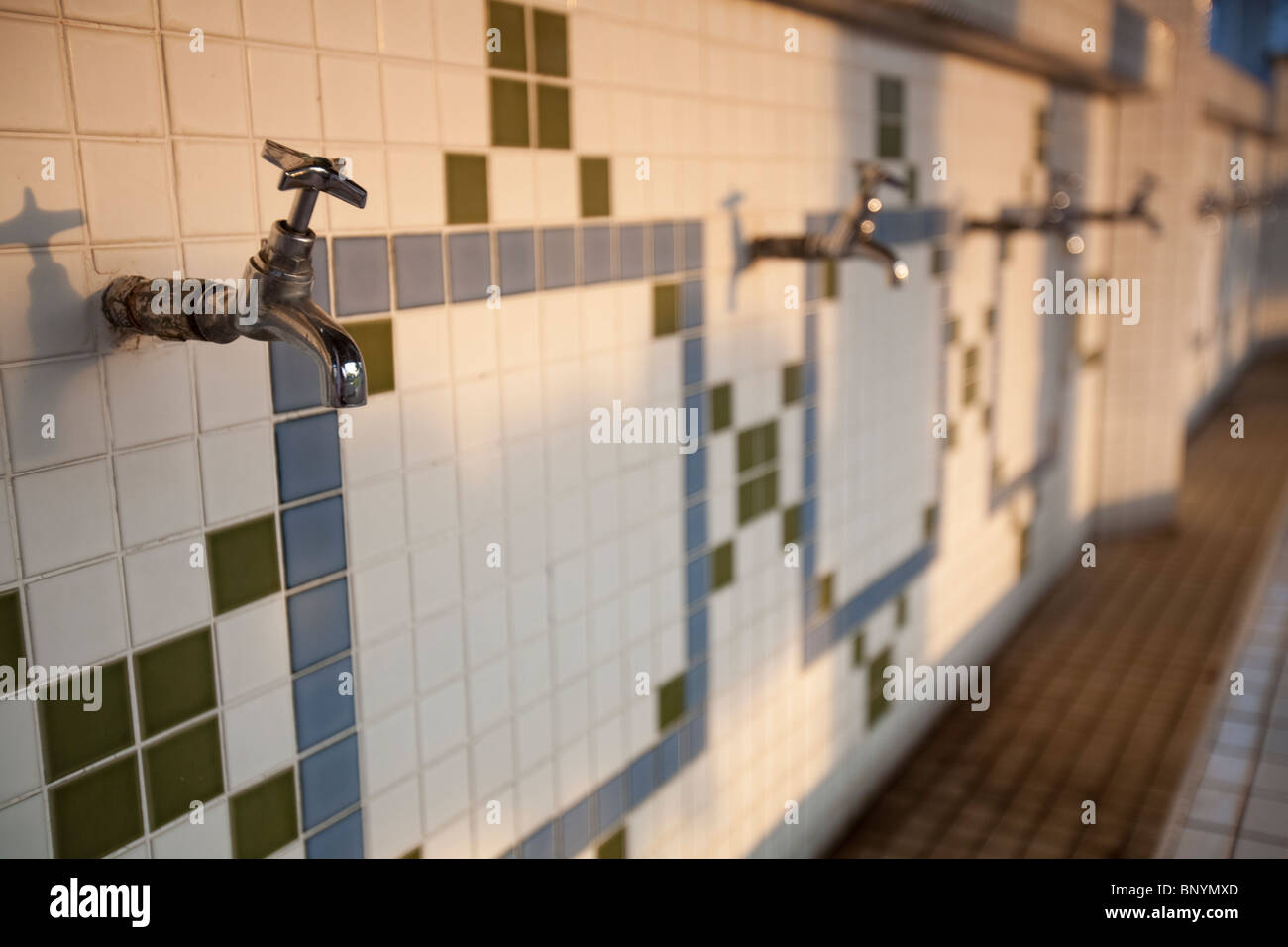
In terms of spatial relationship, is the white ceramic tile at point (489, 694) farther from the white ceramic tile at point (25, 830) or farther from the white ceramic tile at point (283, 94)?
the white ceramic tile at point (283, 94)

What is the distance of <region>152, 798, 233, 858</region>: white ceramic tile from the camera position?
3.53 ft

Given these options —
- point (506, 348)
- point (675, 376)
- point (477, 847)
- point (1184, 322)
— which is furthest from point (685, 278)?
point (1184, 322)

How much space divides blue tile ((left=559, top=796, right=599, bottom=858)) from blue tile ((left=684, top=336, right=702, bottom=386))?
0.66 m

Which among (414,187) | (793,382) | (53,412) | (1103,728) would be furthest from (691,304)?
(1103,728)

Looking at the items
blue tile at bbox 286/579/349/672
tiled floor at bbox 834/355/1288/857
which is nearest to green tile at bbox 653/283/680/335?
blue tile at bbox 286/579/349/672

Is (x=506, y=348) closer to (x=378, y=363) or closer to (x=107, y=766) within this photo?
(x=378, y=363)

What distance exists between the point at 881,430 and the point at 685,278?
92 centimetres

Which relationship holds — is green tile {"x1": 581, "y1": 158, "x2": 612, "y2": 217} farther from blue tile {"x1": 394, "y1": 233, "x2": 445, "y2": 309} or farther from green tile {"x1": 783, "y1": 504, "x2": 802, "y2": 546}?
green tile {"x1": 783, "y1": 504, "x2": 802, "y2": 546}

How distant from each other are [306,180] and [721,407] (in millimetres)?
1089

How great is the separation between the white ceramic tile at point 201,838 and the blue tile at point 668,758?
818 mm

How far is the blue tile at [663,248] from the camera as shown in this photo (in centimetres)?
167

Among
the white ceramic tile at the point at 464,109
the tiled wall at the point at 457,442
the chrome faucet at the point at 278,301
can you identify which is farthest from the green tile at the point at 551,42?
the chrome faucet at the point at 278,301
